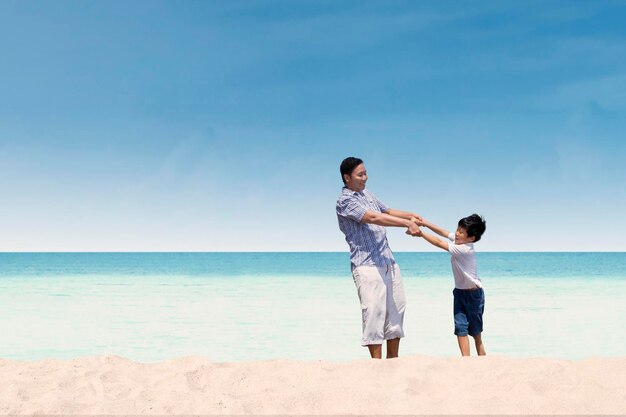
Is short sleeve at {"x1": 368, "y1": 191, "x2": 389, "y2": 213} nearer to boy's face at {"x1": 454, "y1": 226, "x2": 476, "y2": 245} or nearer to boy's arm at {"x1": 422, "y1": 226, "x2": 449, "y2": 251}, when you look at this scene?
boy's arm at {"x1": 422, "y1": 226, "x2": 449, "y2": 251}

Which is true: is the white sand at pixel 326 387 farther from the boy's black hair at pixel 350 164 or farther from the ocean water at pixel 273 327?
the ocean water at pixel 273 327

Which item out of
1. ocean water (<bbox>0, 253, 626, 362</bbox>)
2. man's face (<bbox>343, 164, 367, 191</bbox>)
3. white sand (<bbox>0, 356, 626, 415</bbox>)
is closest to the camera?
white sand (<bbox>0, 356, 626, 415</bbox>)

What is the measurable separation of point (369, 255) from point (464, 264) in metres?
0.85

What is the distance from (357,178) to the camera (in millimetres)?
4742

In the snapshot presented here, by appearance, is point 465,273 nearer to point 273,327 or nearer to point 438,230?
point 438,230

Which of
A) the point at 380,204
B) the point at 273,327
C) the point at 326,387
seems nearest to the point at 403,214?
the point at 380,204

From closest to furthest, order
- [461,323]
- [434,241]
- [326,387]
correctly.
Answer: [326,387]
[434,241]
[461,323]

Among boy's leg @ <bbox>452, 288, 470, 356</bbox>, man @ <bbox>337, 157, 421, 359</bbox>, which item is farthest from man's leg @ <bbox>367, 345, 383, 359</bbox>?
boy's leg @ <bbox>452, 288, 470, 356</bbox>

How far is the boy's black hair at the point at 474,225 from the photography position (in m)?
4.98

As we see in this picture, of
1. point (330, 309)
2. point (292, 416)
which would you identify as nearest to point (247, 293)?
point (330, 309)

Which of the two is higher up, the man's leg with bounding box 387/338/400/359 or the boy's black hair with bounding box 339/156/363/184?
the boy's black hair with bounding box 339/156/363/184

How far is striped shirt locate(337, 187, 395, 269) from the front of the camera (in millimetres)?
4746

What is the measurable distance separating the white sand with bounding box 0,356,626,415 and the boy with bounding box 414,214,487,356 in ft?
2.35

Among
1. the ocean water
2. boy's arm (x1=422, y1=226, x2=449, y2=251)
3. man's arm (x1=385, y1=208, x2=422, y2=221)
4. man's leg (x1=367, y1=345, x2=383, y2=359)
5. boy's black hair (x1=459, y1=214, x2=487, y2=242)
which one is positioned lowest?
the ocean water
